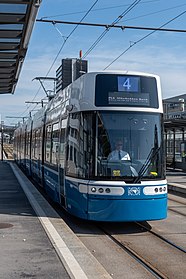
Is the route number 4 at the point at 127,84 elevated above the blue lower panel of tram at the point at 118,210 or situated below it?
above

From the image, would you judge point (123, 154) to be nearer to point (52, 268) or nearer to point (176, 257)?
point (176, 257)

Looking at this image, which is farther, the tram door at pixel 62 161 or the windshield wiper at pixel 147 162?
the tram door at pixel 62 161

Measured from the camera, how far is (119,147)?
387 inches

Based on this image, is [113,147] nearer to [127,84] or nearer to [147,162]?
[147,162]

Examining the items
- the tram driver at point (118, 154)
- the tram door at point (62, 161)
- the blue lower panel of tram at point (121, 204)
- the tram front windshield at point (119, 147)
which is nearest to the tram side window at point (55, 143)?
the tram door at point (62, 161)

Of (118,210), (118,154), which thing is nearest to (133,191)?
(118,210)

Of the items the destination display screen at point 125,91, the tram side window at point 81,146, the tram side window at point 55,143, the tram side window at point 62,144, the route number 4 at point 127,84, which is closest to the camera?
the tram side window at point 81,146

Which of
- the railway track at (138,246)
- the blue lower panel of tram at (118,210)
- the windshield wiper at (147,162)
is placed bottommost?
the railway track at (138,246)

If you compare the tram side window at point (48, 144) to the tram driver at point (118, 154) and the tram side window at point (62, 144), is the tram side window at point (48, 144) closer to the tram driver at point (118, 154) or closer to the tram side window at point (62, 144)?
the tram side window at point (62, 144)

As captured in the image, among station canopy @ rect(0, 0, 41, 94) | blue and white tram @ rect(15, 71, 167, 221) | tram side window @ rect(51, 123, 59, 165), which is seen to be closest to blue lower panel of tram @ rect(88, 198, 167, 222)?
blue and white tram @ rect(15, 71, 167, 221)

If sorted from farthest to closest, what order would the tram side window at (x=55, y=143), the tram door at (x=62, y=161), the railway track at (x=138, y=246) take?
the tram side window at (x=55, y=143) → the tram door at (x=62, y=161) → the railway track at (x=138, y=246)

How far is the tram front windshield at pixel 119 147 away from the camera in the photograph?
977cm

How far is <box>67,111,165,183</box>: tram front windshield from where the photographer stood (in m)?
9.77

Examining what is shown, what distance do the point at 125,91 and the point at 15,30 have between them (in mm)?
4332
